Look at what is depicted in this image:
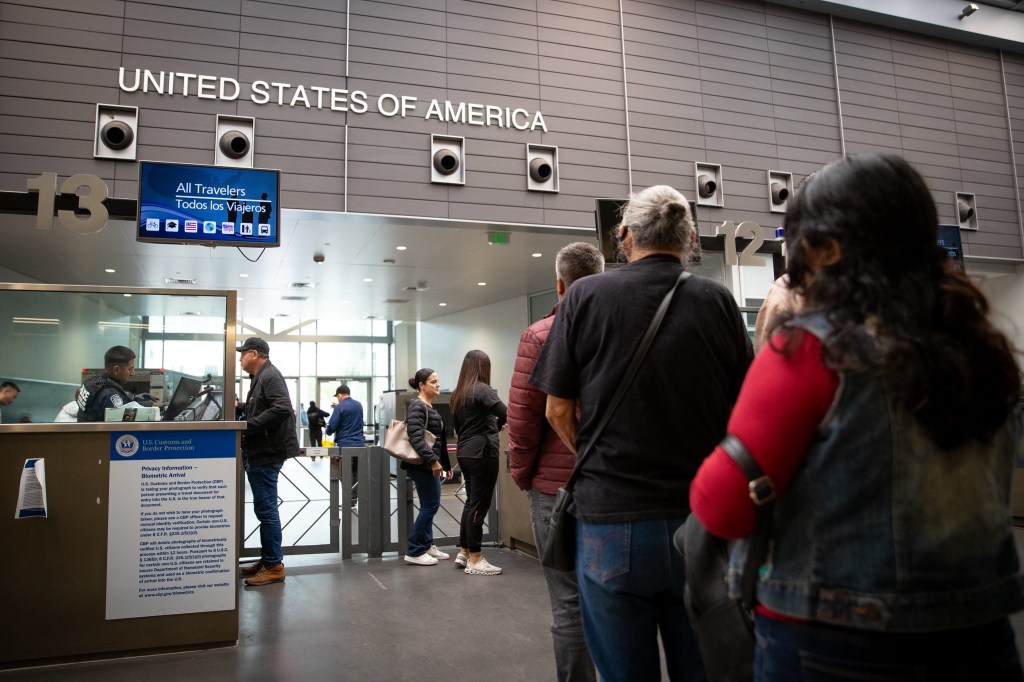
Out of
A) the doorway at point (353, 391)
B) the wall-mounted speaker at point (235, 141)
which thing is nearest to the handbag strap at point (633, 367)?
the wall-mounted speaker at point (235, 141)

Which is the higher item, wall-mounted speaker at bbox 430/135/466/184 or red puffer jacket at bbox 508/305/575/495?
wall-mounted speaker at bbox 430/135/466/184

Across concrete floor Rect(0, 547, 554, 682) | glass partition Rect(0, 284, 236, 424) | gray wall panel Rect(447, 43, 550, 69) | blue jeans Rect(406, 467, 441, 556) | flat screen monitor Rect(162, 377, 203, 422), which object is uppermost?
gray wall panel Rect(447, 43, 550, 69)

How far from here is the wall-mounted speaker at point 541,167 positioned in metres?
8.99

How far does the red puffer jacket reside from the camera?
2.29m

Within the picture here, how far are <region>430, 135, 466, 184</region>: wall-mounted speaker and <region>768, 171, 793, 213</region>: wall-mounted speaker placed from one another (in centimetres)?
458

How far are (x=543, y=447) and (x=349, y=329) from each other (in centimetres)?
2164

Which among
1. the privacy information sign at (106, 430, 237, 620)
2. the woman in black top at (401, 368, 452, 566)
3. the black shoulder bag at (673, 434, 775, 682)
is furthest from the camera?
the woman in black top at (401, 368, 452, 566)

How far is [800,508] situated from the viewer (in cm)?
104

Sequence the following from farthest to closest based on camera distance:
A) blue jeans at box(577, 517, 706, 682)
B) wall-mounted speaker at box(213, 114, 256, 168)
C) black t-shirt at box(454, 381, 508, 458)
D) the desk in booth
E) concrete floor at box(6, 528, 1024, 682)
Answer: wall-mounted speaker at box(213, 114, 256, 168) < black t-shirt at box(454, 381, 508, 458) < the desk in booth < concrete floor at box(6, 528, 1024, 682) < blue jeans at box(577, 517, 706, 682)

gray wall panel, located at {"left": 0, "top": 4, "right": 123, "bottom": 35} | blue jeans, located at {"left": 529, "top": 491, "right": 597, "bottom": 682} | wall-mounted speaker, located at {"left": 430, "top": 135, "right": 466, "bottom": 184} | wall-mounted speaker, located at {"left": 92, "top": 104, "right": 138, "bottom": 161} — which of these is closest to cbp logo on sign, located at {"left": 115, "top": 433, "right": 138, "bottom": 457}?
blue jeans, located at {"left": 529, "top": 491, "right": 597, "bottom": 682}

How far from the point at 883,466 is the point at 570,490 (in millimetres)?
944

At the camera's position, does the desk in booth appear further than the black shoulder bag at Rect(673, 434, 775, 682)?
Yes

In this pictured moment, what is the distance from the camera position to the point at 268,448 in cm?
531

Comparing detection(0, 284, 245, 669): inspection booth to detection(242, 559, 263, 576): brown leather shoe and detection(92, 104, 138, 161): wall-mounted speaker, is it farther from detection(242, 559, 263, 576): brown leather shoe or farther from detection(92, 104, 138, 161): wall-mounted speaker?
detection(92, 104, 138, 161): wall-mounted speaker
